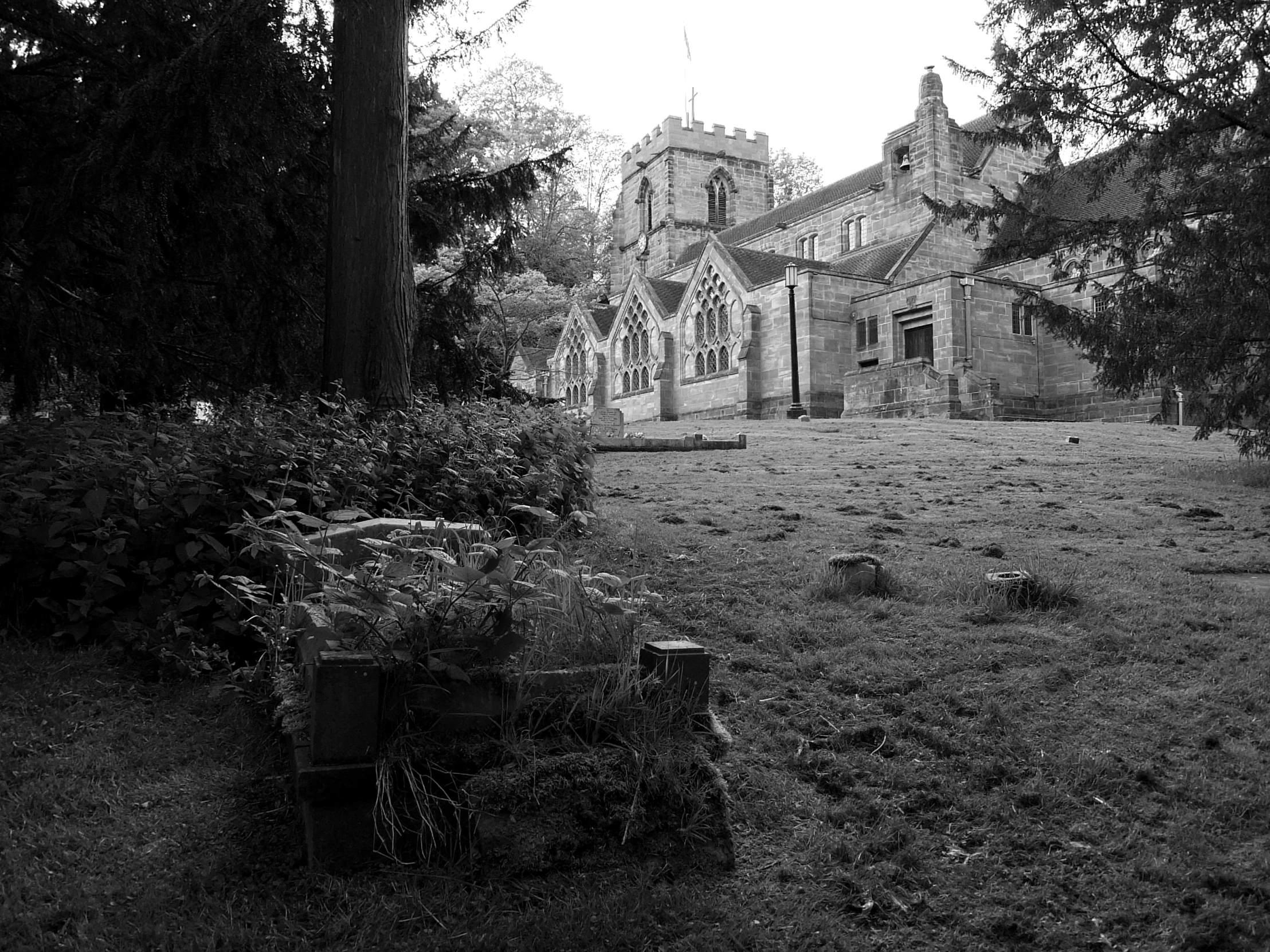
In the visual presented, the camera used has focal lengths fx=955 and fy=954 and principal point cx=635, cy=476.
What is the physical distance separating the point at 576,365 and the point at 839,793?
151ft

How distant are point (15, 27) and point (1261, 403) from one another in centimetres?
1351

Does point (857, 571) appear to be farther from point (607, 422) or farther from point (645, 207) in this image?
point (645, 207)

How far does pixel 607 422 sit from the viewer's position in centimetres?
2016

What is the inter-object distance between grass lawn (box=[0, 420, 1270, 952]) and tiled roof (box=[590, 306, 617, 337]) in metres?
40.7

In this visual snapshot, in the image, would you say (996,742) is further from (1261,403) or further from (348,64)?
(1261,403)

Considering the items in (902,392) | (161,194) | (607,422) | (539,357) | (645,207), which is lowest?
(607,422)

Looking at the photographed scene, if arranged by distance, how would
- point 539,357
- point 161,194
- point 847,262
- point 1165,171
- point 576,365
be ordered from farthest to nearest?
point 539,357
point 576,365
point 847,262
point 1165,171
point 161,194

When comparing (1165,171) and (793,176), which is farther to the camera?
(793,176)

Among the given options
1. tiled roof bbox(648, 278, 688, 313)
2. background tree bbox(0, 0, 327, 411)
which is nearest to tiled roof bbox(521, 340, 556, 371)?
tiled roof bbox(648, 278, 688, 313)

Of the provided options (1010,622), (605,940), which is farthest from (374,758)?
(1010,622)

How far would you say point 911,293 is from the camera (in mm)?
33469

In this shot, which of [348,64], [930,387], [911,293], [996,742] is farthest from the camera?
[911,293]

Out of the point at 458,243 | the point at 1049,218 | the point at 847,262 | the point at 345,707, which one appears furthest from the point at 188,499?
the point at 847,262

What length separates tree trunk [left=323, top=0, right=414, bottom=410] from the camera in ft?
24.9
